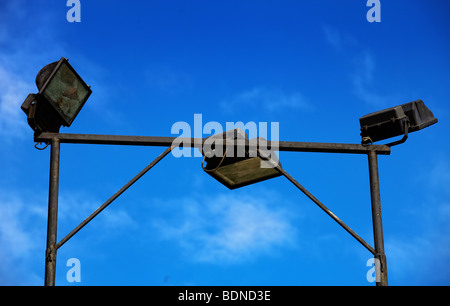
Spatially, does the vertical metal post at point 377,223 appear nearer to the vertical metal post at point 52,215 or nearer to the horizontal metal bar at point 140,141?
the horizontal metal bar at point 140,141

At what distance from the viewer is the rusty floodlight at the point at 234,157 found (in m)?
8.48

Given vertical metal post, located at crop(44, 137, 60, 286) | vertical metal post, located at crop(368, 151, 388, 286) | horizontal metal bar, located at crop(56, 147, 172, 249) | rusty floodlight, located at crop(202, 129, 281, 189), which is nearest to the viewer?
vertical metal post, located at crop(44, 137, 60, 286)

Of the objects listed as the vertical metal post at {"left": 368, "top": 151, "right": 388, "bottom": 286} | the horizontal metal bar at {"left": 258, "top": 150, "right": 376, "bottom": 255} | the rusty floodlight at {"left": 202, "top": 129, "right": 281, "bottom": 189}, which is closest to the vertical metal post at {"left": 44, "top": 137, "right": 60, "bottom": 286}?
the rusty floodlight at {"left": 202, "top": 129, "right": 281, "bottom": 189}

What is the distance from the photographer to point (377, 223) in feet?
28.5

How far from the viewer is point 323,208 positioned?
855cm

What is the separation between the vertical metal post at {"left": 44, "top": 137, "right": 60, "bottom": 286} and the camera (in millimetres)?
7996

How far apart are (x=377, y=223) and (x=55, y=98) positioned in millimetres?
3823

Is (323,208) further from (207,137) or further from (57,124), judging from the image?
(57,124)

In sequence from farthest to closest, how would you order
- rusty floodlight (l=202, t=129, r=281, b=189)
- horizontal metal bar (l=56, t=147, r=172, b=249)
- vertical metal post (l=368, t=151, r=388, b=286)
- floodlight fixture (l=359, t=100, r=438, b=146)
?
1. floodlight fixture (l=359, t=100, r=438, b=146)
2. rusty floodlight (l=202, t=129, r=281, b=189)
3. vertical metal post (l=368, t=151, r=388, b=286)
4. horizontal metal bar (l=56, t=147, r=172, b=249)

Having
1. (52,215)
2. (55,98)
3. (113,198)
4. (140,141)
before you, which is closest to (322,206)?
(140,141)

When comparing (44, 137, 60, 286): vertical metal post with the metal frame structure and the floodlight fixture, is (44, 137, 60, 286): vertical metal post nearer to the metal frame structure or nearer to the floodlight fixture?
the metal frame structure

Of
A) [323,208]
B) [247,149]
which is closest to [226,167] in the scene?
[247,149]

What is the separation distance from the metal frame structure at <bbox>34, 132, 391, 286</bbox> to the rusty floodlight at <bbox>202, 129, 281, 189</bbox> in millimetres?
92
